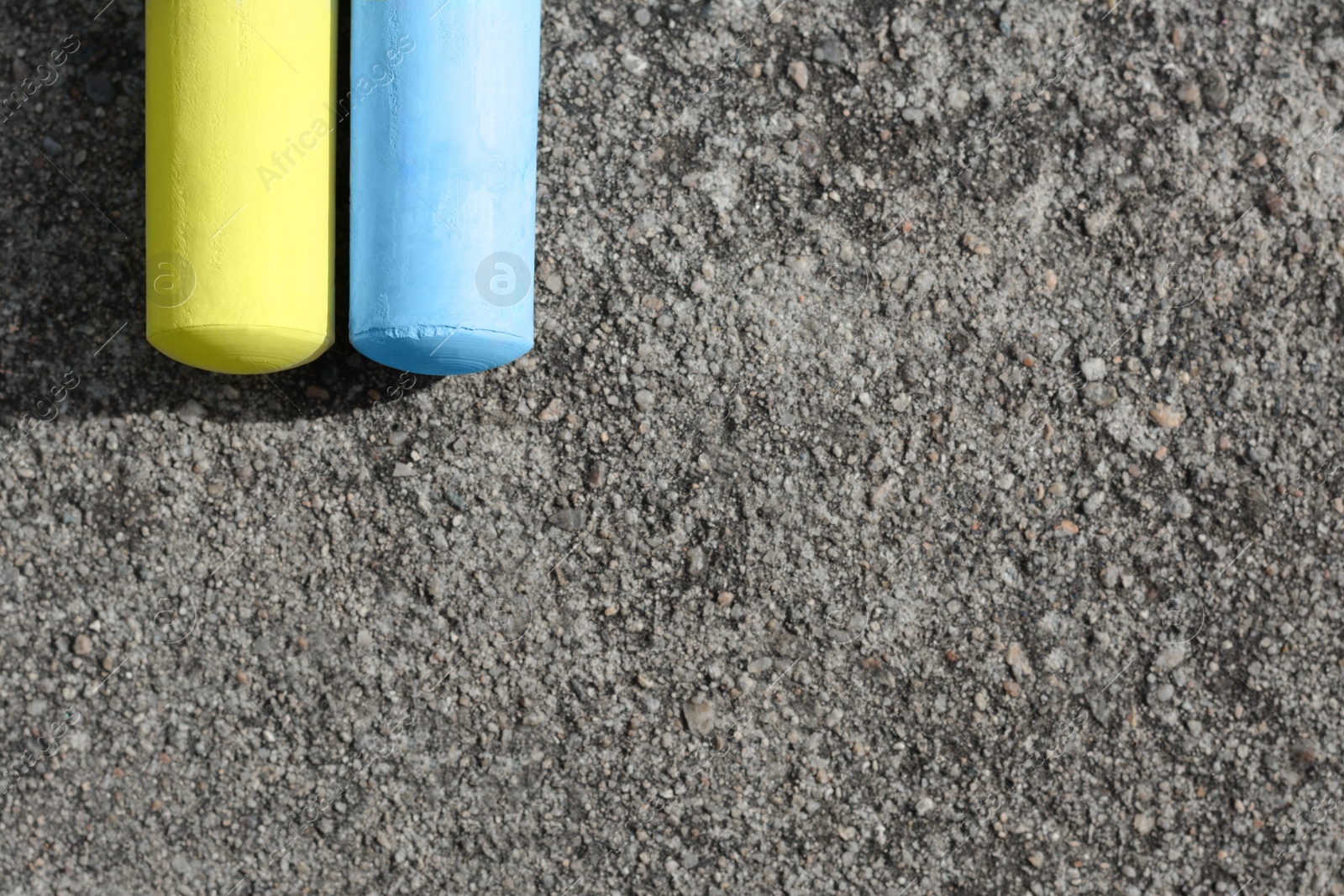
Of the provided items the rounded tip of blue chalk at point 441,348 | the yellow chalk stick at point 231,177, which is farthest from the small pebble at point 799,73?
the yellow chalk stick at point 231,177

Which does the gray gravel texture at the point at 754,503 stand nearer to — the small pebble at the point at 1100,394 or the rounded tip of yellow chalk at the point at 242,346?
the small pebble at the point at 1100,394

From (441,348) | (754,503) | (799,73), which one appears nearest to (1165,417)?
(754,503)

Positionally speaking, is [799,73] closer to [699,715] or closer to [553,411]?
[553,411]

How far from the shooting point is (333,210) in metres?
1.65

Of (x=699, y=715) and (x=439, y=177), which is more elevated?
(x=439, y=177)

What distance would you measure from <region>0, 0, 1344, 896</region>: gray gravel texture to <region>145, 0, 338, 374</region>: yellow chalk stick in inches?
10.3

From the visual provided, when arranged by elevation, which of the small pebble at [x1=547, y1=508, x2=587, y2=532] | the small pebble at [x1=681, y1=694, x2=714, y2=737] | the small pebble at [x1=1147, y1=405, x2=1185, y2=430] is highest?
the small pebble at [x1=1147, y1=405, x2=1185, y2=430]

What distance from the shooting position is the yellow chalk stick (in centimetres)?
150

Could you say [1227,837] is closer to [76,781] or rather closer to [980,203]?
[980,203]

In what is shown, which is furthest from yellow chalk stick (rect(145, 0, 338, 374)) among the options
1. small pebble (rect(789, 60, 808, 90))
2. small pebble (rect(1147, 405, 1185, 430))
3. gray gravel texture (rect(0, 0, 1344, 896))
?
small pebble (rect(1147, 405, 1185, 430))

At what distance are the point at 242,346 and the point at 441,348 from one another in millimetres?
322

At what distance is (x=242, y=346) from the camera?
1528 mm

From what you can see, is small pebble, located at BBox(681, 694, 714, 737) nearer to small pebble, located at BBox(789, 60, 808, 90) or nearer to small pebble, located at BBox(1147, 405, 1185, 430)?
small pebble, located at BBox(1147, 405, 1185, 430)

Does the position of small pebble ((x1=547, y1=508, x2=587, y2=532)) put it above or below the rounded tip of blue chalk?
below
